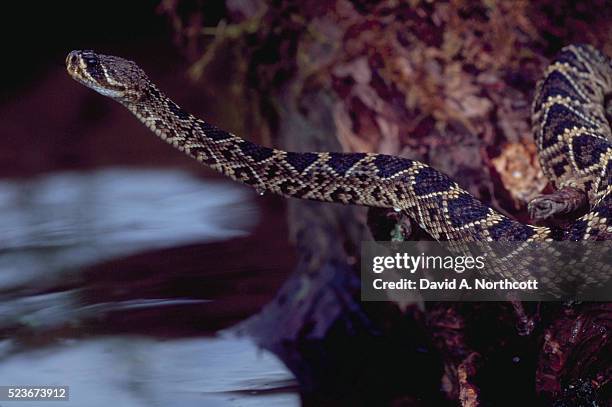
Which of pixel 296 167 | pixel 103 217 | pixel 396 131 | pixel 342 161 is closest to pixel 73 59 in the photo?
pixel 296 167

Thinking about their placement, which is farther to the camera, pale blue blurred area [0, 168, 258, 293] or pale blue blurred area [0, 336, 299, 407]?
pale blue blurred area [0, 168, 258, 293]

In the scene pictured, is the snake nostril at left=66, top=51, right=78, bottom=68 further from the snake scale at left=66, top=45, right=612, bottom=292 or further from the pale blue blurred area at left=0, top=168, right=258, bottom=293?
the pale blue blurred area at left=0, top=168, right=258, bottom=293

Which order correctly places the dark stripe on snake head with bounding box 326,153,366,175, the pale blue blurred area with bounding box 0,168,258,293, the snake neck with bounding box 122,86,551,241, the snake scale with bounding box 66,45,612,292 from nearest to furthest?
the snake scale with bounding box 66,45,612,292, the snake neck with bounding box 122,86,551,241, the dark stripe on snake head with bounding box 326,153,366,175, the pale blue blurred area with bounding box 0,168,258,293

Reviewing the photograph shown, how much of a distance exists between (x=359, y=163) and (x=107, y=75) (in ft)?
5.79

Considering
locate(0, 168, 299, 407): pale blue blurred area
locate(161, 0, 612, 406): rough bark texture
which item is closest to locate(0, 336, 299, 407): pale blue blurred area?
locate(0, 168, 299, 407): pale blue blurred area

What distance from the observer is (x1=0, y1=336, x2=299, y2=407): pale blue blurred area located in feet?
18.8

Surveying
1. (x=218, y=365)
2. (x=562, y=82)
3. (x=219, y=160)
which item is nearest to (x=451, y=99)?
(x=562, y=82)

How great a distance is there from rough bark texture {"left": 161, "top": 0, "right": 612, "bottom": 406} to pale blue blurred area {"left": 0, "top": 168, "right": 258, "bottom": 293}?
1098 mm

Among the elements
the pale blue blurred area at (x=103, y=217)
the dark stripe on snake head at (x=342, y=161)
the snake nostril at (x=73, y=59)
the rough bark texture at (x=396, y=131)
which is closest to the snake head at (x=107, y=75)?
the snake nostril at (x=73, y=59)

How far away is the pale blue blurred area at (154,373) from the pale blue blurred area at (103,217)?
4.27 ft

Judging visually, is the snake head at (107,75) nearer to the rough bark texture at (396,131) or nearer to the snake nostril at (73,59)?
the snake nostril at (73,59)

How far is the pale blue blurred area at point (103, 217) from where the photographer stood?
772cm

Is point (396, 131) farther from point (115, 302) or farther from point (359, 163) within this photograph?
point (115, 302)

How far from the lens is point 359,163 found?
5824 millimetres
